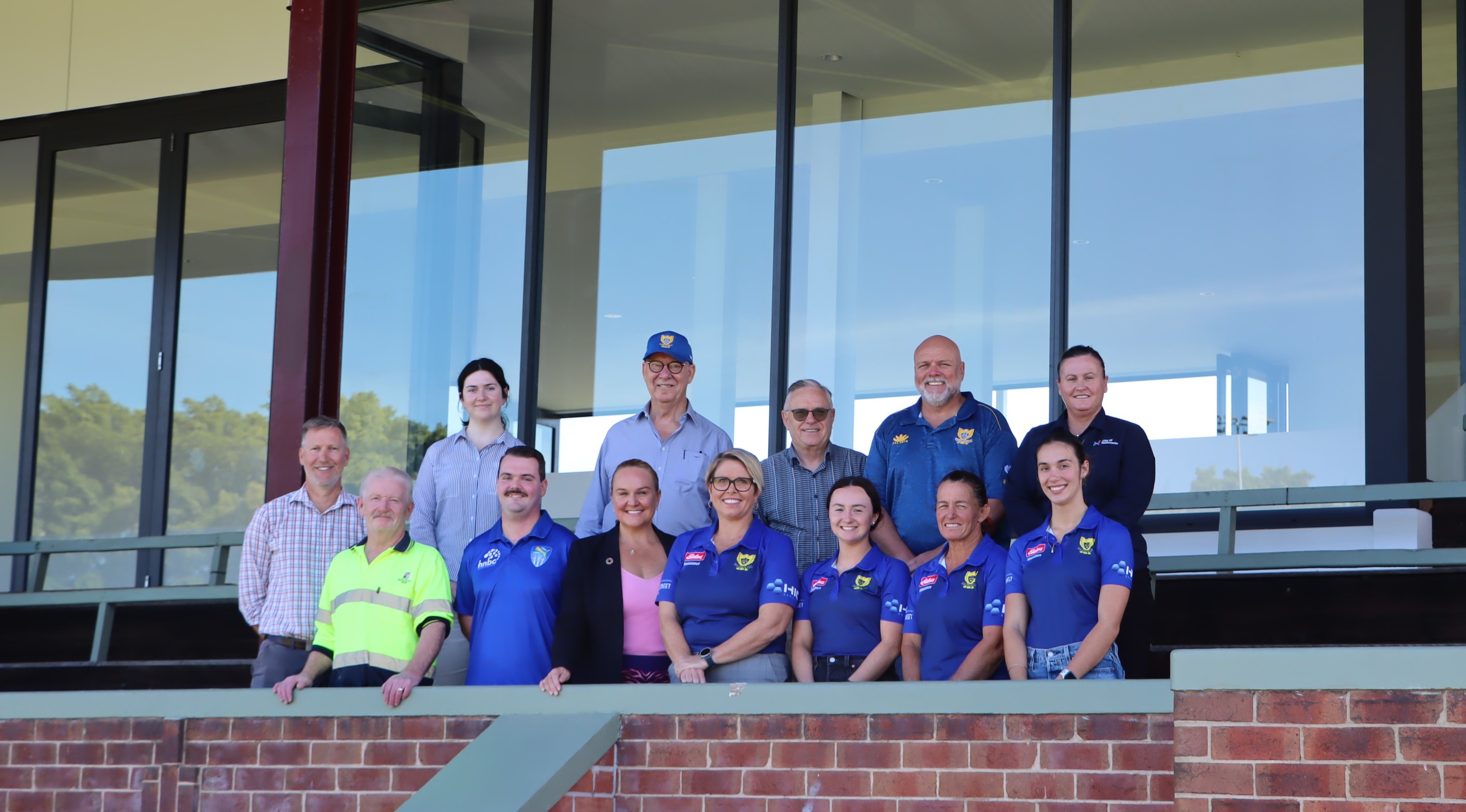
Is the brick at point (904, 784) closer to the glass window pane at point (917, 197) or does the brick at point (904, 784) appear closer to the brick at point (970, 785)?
the brick at point (970, 785)

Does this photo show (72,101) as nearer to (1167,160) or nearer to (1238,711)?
(1167,160)

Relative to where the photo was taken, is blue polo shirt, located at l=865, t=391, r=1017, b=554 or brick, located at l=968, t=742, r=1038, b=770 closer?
brick, located at l=968, t=742, r=1038, b=770

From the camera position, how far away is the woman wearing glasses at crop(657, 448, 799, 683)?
5152mm

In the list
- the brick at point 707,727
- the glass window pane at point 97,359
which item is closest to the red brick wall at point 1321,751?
the brick at point 707,727

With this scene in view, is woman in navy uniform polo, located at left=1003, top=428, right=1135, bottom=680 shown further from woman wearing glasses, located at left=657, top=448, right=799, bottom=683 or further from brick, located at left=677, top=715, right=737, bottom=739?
brick, located at left=677, top=715, right=737, bottom=739

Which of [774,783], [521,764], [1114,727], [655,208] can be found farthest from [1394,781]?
[655,208]

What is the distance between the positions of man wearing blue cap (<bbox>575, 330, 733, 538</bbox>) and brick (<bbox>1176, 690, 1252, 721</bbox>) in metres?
2.51

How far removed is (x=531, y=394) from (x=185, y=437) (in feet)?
10.5

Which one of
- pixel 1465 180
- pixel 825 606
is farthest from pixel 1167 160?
pixel 825 606

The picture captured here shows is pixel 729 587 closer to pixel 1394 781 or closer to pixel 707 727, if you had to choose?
pixel 707 727

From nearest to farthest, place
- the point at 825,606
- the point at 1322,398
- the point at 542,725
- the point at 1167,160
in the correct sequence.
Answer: the point at 542,725 → the point at 825,606 → the point at 1322,398 → the point at 1167,160

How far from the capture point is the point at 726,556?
5.32 m

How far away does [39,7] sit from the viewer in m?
11.0

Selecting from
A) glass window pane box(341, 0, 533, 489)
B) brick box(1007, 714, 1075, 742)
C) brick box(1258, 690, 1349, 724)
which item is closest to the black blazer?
brick box(1007, 714, 1075, 742)
